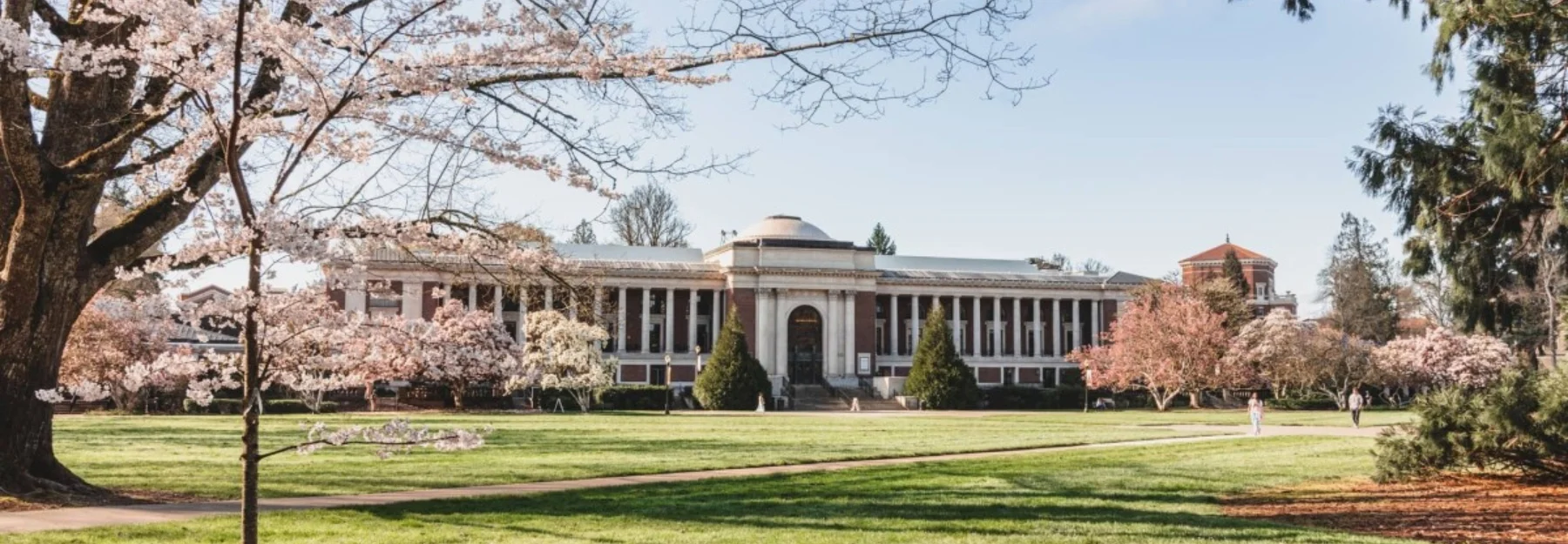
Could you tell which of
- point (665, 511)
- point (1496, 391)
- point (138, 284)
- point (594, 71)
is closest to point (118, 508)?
point (665, 511)

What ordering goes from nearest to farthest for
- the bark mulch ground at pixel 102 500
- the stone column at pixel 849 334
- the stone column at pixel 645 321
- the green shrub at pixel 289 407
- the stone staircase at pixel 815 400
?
1. the bark mulch ground at pixel 102 500
2. the green shrub at pixel 289 407
3. the stone staircase at pixel 815 400
4. the stone column at pixel 645 321
5. the stone column at pixel 849 334

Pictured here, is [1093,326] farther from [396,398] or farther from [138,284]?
[138,284]

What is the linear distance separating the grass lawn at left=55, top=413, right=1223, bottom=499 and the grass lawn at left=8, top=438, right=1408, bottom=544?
2.80m

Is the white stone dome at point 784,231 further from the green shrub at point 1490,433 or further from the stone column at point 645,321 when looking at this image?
the green shrub at point 1490,433

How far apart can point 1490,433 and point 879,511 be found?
818 centimetres

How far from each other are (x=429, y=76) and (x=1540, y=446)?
1406cm

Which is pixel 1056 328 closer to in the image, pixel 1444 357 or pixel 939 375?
pixel 1444 357

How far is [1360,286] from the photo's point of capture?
81.5 meters

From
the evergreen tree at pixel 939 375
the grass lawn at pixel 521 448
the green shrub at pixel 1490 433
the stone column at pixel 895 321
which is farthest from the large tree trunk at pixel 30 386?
the stone column at pixel 895 321

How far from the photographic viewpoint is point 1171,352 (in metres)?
62.1

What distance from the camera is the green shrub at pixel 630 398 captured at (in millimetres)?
55928

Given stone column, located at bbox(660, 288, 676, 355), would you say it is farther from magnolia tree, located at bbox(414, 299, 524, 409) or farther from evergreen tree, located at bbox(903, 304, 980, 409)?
magnolia tree, located at bbox(414, 299, 524, 409)

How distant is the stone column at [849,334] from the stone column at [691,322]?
9.78 metres

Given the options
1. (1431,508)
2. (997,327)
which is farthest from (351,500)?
(997,327)
